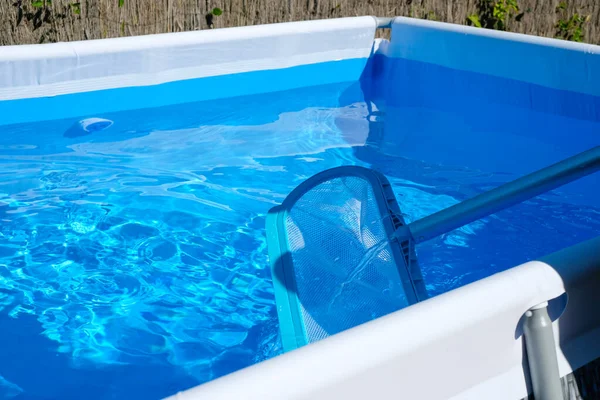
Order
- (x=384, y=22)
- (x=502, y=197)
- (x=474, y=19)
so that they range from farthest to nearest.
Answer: (x=474, y=19)
(x=384, y=22)
(x=502, y=197)

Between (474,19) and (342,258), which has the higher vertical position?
(474,19)

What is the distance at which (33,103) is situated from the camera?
4.70 meters

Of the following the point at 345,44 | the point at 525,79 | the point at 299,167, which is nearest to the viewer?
the point at 299,167

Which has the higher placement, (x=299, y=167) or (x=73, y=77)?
(x=73, y=77)

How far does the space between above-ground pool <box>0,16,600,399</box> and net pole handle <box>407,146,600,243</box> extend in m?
1.03

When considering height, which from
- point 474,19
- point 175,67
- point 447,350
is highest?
point 447,350

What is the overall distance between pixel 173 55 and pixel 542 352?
4120 millimetres

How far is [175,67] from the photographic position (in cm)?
511

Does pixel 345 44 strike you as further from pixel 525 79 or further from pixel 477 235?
pixel 477 235

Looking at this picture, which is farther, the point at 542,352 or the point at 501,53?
the point at 501,53

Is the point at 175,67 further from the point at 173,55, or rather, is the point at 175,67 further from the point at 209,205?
the point at 209,205

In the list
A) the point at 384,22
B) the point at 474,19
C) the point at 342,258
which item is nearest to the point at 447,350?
the point at 342,258

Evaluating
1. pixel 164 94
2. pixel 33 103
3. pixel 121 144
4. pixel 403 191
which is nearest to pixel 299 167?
pixel 403 191

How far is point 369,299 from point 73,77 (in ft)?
11.1
